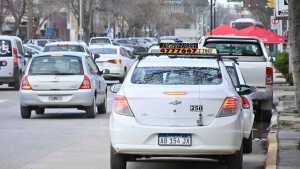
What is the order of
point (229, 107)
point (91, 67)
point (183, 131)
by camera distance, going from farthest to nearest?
1. point (91, 67)
2. point (229, 107)
3. point (183, 131)

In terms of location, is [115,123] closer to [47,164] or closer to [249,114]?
[47,164]

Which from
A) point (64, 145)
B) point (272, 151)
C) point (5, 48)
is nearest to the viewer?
point (272, 151)

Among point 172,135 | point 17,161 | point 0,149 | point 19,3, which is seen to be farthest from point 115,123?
point 19,3

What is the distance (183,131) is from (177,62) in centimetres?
127

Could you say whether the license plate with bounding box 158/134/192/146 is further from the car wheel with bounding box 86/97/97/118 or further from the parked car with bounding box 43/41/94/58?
the parked car with bounding box 43/41/94/58

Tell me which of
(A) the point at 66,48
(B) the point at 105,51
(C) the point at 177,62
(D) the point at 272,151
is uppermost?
(C) the point at 177,62

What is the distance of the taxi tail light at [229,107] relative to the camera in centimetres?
1075

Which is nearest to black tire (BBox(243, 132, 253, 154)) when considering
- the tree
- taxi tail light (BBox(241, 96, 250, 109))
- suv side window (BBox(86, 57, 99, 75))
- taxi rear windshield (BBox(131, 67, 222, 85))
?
taxi tail light (BBox(241, 96, 250, 109))

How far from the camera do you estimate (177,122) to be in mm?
10648

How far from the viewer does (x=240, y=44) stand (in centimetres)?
2038

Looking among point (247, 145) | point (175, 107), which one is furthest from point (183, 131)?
point (247, 145)

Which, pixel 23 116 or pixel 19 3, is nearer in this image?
pixel 23 116

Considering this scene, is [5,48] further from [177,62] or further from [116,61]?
[177,62]

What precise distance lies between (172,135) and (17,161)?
125 inches
